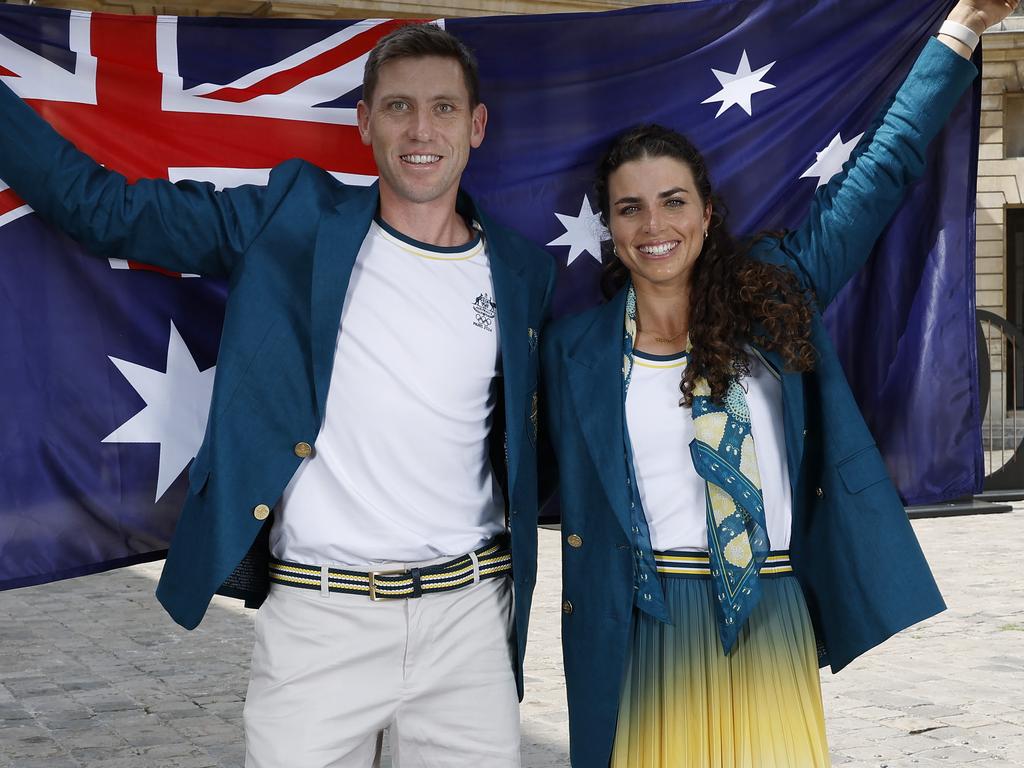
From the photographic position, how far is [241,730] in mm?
6238

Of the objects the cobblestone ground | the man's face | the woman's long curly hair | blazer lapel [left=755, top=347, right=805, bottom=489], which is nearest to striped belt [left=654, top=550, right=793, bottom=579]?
blazer lapel [left=755, top=347, right=805, bottom=489]

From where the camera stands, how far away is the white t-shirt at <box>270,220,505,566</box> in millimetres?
3346

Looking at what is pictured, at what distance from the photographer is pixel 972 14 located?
3799 mm

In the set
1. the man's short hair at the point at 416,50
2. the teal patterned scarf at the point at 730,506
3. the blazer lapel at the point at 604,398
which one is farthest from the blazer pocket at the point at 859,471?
the man's short hair at the point at 416,50

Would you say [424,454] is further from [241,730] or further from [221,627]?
[221,627]

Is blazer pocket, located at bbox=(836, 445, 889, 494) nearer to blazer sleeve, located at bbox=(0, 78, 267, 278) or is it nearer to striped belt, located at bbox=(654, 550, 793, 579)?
striped belt, located at bbox=(654, 550, 793, 579)

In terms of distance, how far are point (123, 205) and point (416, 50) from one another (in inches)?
36.1

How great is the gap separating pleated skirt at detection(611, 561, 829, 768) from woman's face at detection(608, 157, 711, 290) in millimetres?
858

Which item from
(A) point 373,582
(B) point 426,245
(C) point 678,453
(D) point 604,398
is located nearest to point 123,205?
(B) point 426,245

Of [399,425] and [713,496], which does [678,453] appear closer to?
[713,496]

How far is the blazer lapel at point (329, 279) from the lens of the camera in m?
3.36

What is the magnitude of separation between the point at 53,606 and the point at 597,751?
7035 millimetres

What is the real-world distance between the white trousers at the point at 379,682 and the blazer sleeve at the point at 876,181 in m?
1.32

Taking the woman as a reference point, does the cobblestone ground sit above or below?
below
